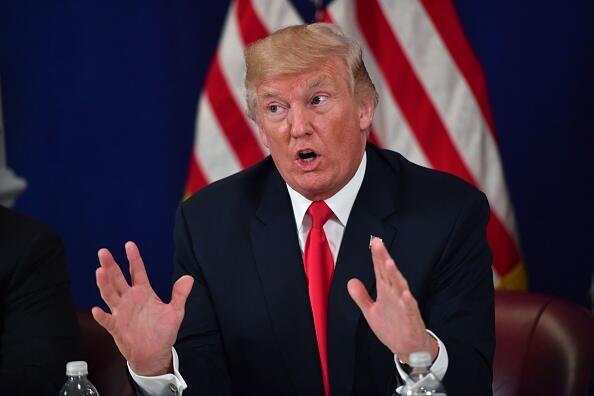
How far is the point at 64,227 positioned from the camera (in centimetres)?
493

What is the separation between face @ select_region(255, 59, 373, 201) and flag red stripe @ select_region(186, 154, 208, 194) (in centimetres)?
138

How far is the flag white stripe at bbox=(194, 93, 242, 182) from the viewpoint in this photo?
422 cm

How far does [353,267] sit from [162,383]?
56cm

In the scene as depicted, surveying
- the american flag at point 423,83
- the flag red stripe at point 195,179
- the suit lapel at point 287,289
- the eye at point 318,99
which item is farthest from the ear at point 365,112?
the flag red stripe at point 195,179

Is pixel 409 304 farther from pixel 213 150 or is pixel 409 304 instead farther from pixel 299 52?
pixel 213 150

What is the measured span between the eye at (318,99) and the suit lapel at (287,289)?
0.29m

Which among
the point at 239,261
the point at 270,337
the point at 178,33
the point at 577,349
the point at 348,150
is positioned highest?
the point at 178,33

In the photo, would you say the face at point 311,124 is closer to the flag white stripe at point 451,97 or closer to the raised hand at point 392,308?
the raised hand at point 392,308

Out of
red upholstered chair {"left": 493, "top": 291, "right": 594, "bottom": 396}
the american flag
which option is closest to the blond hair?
red upholstered chair {"left": 493, "top": 291, "right": 594, "bottom": 396}

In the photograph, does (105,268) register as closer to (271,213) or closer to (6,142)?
(271,213)

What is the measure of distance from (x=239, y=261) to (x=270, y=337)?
0.70 feet

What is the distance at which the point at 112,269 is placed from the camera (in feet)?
8.01

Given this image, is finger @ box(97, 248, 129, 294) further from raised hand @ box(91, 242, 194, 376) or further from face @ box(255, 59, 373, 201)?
face @ box(255, 59, 373, 201)

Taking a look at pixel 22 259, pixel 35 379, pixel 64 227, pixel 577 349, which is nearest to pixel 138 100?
pixel 64 227
